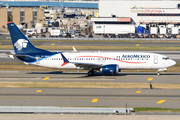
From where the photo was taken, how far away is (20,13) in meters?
182

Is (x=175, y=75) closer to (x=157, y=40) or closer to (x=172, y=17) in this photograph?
(x=157, y=40)

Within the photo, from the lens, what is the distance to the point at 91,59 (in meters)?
54.2

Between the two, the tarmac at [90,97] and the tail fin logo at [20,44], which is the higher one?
the tail fin logo at [20,44]

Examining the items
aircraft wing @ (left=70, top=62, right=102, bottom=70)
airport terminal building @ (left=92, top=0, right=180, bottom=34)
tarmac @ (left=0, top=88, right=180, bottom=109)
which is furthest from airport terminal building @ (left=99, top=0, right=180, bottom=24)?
tarmac @ (left=0, top=88, right=180, bottom=109)

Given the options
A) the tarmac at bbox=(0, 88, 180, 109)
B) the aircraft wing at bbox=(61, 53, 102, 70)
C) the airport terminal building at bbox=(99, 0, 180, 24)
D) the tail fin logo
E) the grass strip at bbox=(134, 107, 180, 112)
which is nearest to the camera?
the grass strip at bbox=(134, 107, 180, 112)

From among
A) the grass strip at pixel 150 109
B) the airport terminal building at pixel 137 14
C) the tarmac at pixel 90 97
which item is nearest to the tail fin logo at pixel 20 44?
the tarmac at pixel 90 97

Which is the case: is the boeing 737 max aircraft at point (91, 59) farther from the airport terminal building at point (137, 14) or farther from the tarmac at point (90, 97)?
the airport terminal building at point (137, 14)

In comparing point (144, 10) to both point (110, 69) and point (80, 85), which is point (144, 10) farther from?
point (80, 85)

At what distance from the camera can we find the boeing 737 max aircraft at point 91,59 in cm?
5294

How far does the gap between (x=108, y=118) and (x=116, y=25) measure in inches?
4593

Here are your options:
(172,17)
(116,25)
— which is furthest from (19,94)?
(172,17)

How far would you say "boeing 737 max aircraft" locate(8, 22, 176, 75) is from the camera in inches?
2084

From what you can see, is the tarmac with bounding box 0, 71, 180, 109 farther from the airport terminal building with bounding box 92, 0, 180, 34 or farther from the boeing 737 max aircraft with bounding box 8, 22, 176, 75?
the airport terminal building with bounding box 92, 0, 180, 34

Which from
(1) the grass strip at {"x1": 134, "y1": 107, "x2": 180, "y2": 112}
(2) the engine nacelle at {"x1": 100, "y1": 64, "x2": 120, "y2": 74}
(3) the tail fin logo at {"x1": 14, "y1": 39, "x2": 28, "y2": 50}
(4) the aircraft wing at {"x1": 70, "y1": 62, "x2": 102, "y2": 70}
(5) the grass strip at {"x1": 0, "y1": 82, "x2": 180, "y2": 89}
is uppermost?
(3) the tail fin logo at {"x1": 14, "y1": 39, "x2": 28, "y2": 50}
